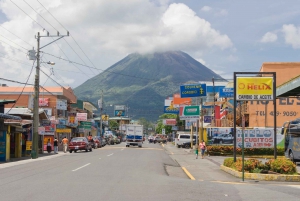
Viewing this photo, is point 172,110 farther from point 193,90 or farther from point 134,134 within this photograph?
point 193,90

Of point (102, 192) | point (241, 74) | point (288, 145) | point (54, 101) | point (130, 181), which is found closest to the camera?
point (102, 192)

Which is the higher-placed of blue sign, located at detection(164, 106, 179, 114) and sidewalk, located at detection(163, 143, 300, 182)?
blue sign, located at detection(164, 106, 179, 114)

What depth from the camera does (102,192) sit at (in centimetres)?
1226

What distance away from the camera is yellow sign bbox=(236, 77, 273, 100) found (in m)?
21.7

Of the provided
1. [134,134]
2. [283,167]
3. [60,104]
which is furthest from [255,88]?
[60,104]

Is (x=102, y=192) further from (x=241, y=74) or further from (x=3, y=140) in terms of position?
(x=3, y=140)

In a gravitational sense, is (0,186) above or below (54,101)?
below

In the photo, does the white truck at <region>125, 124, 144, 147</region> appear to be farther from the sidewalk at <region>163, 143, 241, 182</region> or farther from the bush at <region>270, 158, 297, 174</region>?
the bush at <region>270, 158, 297, 174</region>

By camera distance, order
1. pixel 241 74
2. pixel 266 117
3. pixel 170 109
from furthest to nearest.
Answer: pixel 170 109 < pixel 266 117 < pixel 241 74

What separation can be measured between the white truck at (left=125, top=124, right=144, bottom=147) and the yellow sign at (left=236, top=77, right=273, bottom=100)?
3595 cm

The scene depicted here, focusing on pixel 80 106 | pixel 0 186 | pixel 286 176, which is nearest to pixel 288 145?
pixel 286 176

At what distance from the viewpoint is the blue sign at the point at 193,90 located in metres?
49.4

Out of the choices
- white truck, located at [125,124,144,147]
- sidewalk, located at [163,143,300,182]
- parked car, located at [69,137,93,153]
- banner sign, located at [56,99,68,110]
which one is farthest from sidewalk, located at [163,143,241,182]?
banner sign, located at [56,99,68,110]

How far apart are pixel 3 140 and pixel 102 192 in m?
20.8
